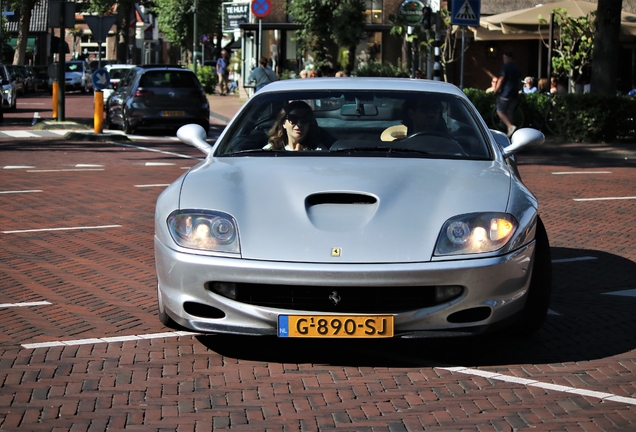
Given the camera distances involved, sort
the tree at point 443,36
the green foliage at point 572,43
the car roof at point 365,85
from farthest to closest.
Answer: the tree at point 443,36
the green foliage at point 572,43
the car roof at point 365,85

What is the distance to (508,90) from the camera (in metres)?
20.3

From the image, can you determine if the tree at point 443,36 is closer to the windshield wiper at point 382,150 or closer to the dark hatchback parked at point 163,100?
the dark hatchback parked at point 163,100

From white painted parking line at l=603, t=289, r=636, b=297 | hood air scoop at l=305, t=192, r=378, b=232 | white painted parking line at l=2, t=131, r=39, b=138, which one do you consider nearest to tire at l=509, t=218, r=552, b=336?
hood air scoop at l=305, t=192, r=378, b=232

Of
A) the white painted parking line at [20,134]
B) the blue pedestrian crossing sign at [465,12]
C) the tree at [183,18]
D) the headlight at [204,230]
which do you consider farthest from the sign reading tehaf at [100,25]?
the tree at [183,18]

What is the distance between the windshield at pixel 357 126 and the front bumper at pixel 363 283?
1111 millimetres

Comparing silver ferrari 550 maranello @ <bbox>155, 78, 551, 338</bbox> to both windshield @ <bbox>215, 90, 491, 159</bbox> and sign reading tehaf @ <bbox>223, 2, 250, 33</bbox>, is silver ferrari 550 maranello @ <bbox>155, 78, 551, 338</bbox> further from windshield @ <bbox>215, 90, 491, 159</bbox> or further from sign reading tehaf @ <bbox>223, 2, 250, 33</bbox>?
sign reading tehaf @ <bbox>223, 2, 250, 33</bbox>

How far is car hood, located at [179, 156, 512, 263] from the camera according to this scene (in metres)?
4.85

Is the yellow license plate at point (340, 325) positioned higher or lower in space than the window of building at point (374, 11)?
lower

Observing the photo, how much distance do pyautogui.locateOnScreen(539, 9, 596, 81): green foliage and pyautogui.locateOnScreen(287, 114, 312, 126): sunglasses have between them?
67.1 ft

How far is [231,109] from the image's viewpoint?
34375 millimetres

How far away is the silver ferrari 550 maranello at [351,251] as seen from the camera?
15.8ft

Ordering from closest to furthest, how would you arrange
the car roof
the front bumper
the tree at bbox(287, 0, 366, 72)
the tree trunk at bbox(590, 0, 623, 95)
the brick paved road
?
the brick paved road
the front bumper
the car roof
the tree trunk at bbox(590, 0, 623, 95)
the tree at bbox(287, 0, 366, 72)

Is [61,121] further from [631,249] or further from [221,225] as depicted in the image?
[221,225]

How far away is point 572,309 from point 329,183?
2.15 metres
